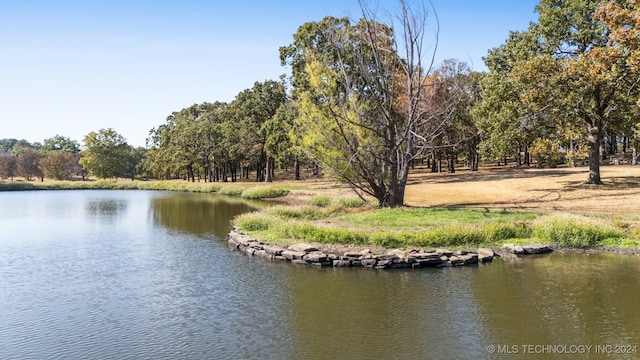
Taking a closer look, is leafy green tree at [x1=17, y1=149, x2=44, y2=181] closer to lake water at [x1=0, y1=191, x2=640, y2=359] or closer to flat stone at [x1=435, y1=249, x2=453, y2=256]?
lake water at [x1=0, y1=191, x2=640, y2=359]

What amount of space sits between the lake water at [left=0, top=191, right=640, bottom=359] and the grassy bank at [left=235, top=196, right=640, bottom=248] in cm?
198

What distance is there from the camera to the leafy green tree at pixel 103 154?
10731cm

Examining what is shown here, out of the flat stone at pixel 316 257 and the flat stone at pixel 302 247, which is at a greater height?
the flat stone at pixel 302 247

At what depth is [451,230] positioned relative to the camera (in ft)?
78.1

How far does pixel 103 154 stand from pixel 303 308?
104512mm

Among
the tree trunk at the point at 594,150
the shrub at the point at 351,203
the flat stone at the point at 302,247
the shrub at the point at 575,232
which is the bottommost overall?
the flat stone at the point at 302,247

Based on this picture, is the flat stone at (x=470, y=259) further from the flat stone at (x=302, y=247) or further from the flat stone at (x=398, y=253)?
the flat stone at (x=302, y=247)

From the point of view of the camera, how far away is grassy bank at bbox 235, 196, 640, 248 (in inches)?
913

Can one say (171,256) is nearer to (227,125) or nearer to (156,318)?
(156,318)

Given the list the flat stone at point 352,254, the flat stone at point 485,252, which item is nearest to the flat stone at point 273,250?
the flat stone at point 352,254

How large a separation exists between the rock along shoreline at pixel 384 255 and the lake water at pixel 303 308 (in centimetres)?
75

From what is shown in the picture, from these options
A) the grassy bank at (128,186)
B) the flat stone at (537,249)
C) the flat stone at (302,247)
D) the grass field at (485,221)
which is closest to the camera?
the flat stone at (537,249)

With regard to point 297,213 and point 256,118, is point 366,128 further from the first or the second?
point 256,118

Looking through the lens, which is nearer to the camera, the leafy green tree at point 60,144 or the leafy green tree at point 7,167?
the leafy green tree at point 7,167
